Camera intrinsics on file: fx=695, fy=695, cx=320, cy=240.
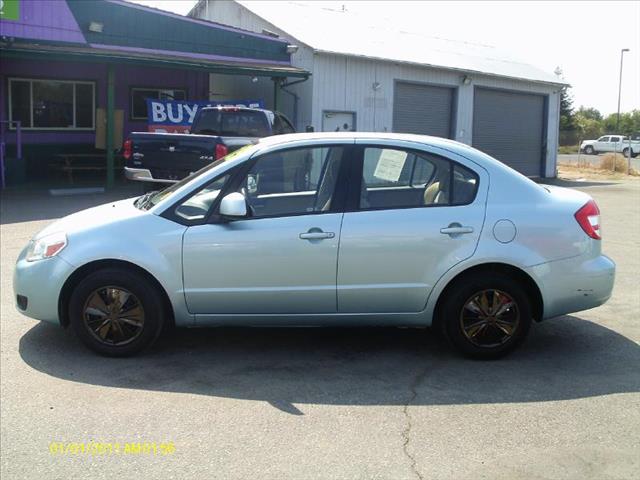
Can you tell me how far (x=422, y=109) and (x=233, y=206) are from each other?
1949cm

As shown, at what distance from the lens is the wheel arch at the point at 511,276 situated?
5062 mm

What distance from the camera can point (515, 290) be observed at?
505 centimetres

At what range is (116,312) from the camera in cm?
508

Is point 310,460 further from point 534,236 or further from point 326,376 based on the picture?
point 534,236

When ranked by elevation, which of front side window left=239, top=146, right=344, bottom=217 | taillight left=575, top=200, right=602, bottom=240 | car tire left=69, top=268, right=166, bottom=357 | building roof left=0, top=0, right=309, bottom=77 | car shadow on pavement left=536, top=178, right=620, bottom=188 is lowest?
car tire left=69, top=268, right=166, bottom=357

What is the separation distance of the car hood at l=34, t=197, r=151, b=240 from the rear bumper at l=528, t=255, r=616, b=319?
2.96 metres

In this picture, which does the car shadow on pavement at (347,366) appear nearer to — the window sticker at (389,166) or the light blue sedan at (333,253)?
the light blue sedan at (333,253)

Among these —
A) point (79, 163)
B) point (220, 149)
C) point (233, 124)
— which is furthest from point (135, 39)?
point (220, 149)

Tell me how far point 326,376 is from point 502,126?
22.8m

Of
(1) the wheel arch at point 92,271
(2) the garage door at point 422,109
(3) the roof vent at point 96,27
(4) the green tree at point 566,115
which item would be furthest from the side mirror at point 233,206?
(4) the green tree at point 566,115

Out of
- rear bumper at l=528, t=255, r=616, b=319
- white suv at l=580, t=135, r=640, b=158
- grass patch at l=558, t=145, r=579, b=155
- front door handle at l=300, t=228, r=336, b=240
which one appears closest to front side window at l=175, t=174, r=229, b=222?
front door handle at l=300, t=228, r=336, b=240

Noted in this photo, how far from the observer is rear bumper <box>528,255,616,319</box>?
505 centimetres

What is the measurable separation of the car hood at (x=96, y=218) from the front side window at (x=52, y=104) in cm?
1550

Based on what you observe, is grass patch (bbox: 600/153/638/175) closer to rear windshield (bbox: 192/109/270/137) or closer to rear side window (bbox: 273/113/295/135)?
rear side window (bbox: 273/113/295/135)
